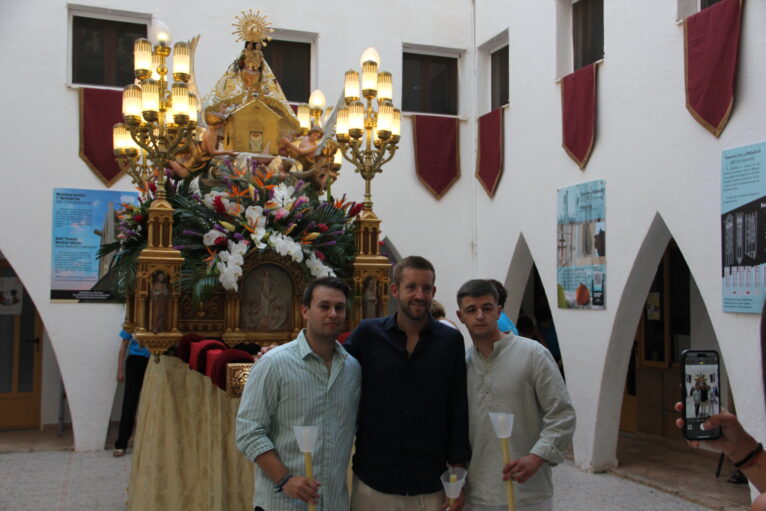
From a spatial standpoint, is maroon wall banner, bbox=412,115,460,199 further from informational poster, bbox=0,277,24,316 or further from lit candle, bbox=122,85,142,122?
informational poster, bbox=0,277,24,316

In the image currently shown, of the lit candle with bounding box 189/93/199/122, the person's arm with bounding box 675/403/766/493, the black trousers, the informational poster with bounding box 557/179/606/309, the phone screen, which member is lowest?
the black trousers

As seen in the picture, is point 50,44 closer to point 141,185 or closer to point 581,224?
point 141,185

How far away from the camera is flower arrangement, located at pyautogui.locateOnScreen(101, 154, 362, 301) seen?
5.70m

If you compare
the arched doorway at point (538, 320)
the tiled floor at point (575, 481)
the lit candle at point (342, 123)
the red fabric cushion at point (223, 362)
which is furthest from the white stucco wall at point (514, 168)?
the red fabric cushion at point (223, 362)

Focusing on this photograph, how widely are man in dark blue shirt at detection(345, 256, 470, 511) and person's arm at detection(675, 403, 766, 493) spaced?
1.36 m

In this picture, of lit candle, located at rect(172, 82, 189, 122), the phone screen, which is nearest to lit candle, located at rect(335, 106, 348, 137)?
lit candle, located at rect(172, 82, 189, 122)

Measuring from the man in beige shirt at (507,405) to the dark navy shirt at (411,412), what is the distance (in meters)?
0.08

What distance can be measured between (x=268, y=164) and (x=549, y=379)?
4.19m

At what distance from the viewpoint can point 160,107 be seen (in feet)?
20.0

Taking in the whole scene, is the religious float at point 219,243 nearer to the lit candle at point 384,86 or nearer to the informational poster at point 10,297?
the lit candle at point 384,86

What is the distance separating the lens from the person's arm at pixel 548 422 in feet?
9.78

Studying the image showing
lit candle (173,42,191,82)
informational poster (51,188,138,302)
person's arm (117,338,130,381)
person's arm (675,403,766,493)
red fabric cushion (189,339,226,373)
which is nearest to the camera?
person's arm (675,403,766,493)

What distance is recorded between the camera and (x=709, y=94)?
6.96 metres

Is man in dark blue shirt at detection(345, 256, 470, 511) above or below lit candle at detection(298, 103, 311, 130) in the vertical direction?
below
